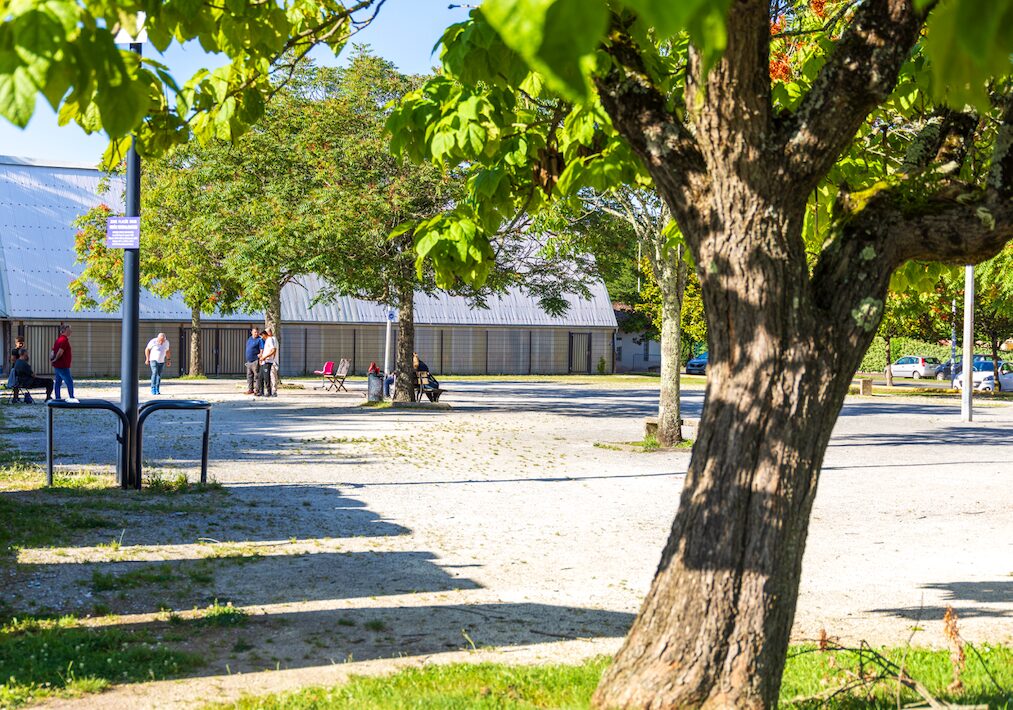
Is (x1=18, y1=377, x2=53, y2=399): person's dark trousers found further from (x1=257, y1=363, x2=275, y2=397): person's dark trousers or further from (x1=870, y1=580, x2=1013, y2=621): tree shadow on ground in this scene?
(x1=870, y1=580, x2=1013, y2=621): tree shadow on ground

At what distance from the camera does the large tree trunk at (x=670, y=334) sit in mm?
18562

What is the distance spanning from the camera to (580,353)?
60.8 metres

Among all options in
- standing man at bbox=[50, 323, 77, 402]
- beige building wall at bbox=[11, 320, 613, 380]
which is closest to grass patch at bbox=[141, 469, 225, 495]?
standing man at bbox=[50, 323, 77, 402]

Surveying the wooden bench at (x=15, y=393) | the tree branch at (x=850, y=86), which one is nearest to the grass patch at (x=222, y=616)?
the tree branch at (x=850, y=86)

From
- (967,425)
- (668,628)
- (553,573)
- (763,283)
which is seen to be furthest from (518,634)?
(967,425)

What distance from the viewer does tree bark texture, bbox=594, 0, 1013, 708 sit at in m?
4.35

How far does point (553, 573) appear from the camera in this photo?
28.4ft

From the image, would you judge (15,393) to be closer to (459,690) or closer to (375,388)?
(375,388)

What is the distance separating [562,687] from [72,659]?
99.6 inches

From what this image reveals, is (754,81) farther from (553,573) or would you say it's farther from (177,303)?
(177,303)

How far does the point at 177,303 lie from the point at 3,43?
161 feet

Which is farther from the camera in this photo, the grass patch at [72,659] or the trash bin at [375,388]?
the trash bin at [375,388]

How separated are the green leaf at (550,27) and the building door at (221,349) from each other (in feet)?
167

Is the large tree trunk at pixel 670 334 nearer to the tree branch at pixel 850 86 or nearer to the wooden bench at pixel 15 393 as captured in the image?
the tree branch at pixel 850 86
